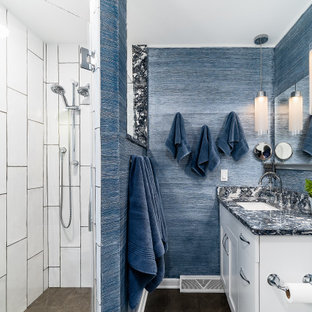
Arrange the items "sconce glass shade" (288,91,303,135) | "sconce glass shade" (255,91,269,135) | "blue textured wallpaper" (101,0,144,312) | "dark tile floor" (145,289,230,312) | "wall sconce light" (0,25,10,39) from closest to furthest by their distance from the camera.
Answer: "blue textured wallpaper" (101,0,144,312)
"wall sconce light" (0,25,10,39)
"sconce glass shade" (288,91,303,135)
"dark tile floor" (145,289,230,312)
"sconce glass shade" (255,91,269,135)

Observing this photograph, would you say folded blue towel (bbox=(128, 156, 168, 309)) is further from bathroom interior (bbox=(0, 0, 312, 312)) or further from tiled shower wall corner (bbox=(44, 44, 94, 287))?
tiled shower wall corner (bbox=(44, 44, 94, 287))

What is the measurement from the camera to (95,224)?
41.6 inches

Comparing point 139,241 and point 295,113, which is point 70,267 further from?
point 295,113

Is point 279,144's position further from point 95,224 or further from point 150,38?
point 95,224

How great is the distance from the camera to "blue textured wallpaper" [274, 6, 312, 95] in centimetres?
177

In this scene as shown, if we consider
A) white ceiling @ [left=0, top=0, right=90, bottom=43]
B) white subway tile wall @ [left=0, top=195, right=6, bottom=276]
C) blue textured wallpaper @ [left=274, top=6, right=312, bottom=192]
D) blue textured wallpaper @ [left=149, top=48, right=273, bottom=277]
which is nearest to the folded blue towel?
white subway tile wall @ [left=0, top=195, right=6, bottom=276]

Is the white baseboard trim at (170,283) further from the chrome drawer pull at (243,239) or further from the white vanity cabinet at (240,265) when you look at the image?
the chrome drawer pull at (243,239)

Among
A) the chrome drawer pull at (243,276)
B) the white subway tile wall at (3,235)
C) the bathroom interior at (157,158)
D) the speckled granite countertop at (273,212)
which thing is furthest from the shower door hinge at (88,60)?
the chrome drawer pull at (243,276)

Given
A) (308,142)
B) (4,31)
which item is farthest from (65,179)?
(308,142)

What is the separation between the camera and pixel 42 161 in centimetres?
132

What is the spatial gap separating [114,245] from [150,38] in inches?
76.0

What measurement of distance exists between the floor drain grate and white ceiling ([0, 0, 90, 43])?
7.30 feet

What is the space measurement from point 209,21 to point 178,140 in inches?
41.2

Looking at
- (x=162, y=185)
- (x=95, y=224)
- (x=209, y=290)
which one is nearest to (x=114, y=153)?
(x=95, y=224)
